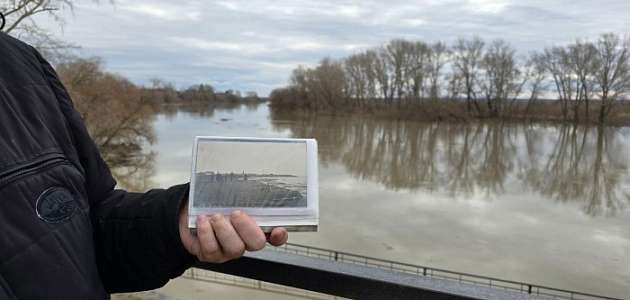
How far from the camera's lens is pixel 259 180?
950mm

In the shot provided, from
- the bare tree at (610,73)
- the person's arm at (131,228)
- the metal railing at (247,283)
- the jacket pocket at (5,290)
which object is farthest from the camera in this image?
the bare tree at (610,73)

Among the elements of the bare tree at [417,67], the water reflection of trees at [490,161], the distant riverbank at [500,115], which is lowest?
the water reflection of trees at [490,161]

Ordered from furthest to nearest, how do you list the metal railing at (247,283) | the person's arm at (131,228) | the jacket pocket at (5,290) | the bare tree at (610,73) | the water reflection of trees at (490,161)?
the bare tree at (610,73), the water reflection of trees at (490,161), the metal railing at (247,283), the person's arm at (131,228), the jacket pocket at (5,290)

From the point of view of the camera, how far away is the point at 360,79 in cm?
7438

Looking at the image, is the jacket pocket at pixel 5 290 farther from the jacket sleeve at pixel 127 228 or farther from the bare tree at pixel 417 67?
the bare tree at pixel 417 67

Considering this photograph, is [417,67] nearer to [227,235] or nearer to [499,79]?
[499,79]

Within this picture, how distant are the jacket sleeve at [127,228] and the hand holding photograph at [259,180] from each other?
0.12 metres

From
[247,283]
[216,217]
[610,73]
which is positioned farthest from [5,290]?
A: [610,73]

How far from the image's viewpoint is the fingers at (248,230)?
87 cm

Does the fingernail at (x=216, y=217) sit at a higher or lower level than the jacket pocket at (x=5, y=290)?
higher

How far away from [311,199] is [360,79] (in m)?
74.8

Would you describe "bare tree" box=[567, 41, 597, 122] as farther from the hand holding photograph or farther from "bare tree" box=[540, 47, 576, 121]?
the hand holding photograph

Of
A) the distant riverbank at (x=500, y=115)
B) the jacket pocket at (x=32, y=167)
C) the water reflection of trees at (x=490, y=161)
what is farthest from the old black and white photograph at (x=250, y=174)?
the distant riverbank at (x=500, y=115)

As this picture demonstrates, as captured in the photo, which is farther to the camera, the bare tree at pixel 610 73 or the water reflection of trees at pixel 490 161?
the bare tree at pixel 610 73
